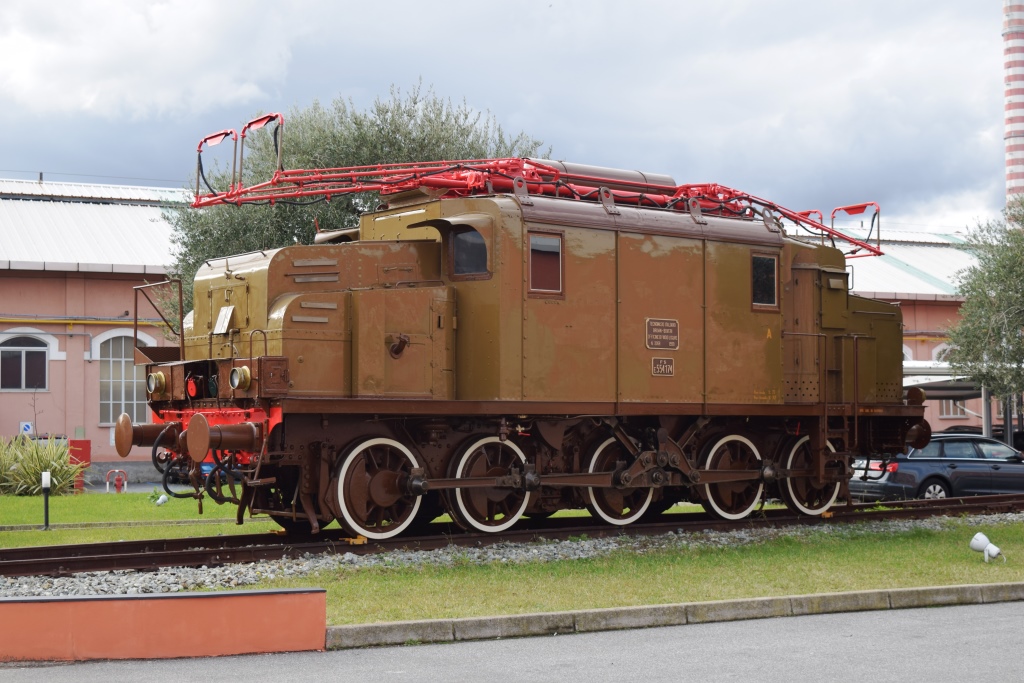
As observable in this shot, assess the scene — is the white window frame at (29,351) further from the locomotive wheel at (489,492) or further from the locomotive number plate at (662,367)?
the locomotive number plate at (662,367)

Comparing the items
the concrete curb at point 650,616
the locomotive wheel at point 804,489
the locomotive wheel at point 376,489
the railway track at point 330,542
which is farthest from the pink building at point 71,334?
the concrete curb at point 650,616

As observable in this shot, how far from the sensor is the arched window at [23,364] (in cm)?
3155

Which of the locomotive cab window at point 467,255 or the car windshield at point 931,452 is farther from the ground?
the locomotive cab window at point 467,255

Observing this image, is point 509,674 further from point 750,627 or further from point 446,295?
point 446,295

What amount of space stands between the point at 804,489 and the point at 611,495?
11.3 feet

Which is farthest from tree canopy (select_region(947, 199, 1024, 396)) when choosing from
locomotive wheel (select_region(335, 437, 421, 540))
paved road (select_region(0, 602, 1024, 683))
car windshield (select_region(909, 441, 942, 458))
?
paved road (select_region(0, 602, 1024, 683))

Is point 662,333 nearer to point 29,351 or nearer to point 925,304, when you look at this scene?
point 29,351

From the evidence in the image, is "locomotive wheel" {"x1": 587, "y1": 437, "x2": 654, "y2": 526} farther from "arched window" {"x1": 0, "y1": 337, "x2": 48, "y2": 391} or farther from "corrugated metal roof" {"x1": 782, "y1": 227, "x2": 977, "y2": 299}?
"corrugated metal roof" {"x1": 782, "y1": 227, "x2": 977, "y2": 299}

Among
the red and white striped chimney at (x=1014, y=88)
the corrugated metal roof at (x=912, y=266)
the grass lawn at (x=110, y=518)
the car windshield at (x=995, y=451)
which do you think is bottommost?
the grass lawn at (x=110, y=518)

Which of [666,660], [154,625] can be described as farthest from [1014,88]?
[154,625]

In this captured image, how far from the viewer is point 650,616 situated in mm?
9102

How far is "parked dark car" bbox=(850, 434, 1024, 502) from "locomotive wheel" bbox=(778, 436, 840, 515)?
4.13m

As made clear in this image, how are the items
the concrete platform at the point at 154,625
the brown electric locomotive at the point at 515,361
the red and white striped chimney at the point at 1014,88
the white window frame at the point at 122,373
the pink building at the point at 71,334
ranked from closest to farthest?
1. the concrete platform at the point at 154,625
2. the brown electric locomotive at the point at 515,361
3. the pink building at the point at 71,334
4. the white window frame at the point at 122,373
5. the red and white striped chimney at the point at 1014,88

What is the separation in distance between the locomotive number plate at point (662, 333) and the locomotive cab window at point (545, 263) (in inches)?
61.8
